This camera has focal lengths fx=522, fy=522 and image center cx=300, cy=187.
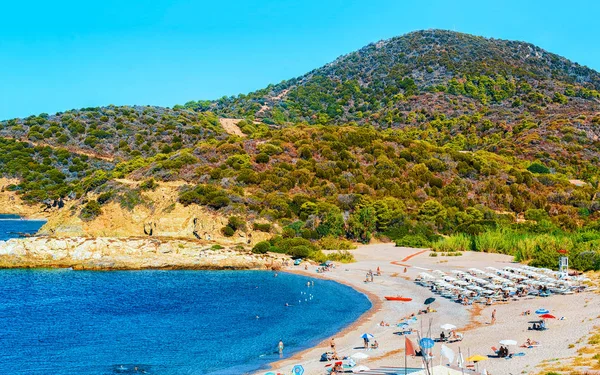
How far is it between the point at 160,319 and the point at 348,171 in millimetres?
65752

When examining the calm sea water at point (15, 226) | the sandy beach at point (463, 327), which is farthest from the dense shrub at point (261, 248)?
the calm sea water at point (15, 226)

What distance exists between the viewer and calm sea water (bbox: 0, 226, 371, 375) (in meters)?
32.8

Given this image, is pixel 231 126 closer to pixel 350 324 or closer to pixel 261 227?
pixel 261 227

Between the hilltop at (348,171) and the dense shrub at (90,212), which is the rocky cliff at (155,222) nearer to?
the hilltop at (348,171)

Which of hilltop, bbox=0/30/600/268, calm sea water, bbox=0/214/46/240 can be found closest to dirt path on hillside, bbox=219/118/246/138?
hilltop, bbox=0/30/600/268

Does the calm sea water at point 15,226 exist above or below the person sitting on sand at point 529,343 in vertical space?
above

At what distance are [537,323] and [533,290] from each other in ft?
39.5

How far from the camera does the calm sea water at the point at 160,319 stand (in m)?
32.8

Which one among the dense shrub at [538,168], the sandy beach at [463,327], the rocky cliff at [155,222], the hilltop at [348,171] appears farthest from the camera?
the dense shrub at [538,168]

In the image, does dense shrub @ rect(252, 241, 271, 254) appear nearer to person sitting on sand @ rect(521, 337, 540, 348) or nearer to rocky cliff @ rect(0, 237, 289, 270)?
rocky cliff @ rect(0, 237, 289, 270)

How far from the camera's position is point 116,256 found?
66438 mm

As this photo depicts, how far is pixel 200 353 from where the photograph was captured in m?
34.3

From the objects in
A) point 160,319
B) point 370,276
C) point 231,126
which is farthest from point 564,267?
point 231,126

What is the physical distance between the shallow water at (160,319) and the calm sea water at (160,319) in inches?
2.8
